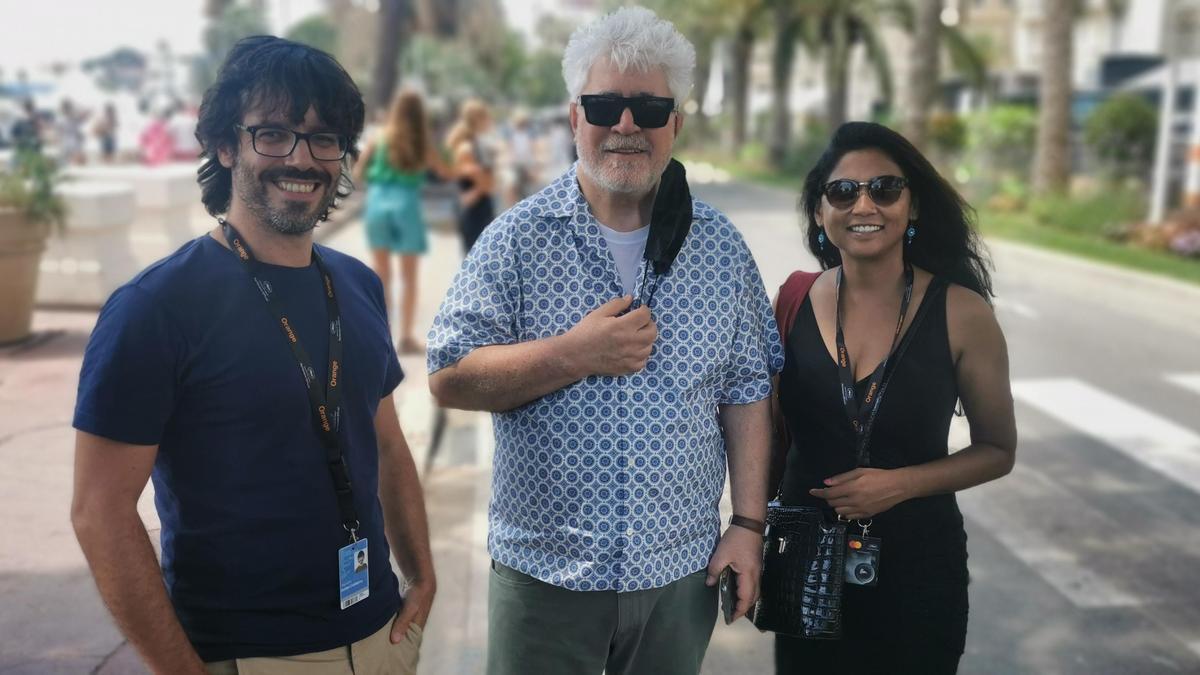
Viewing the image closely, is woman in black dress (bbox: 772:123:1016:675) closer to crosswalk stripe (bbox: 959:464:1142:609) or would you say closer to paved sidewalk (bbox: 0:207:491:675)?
paved sidewalk (bbox: 0:207:491:675)

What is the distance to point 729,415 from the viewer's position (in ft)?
8.78

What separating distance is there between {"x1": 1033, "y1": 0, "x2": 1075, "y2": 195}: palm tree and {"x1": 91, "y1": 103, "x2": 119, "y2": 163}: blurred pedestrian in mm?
22340

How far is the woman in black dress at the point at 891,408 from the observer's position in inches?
109

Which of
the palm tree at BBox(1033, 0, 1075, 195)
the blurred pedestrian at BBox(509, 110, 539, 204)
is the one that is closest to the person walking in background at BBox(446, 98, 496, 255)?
the blurred pedestrian at BBox(509, 110, 539, 204)

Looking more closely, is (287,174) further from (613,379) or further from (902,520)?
(902,520)

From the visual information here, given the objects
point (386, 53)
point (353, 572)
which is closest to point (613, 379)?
point (353, 572)

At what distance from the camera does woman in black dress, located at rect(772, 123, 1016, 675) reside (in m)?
2.77

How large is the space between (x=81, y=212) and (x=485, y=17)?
2845 centimetres

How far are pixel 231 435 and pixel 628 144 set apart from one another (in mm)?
979

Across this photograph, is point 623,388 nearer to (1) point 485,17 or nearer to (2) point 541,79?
(1) point 485,17

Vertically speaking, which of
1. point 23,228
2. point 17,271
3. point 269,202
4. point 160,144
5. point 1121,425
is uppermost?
point 269,202

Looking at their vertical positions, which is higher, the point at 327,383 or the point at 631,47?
the point at 631,47

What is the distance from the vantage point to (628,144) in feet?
8.19

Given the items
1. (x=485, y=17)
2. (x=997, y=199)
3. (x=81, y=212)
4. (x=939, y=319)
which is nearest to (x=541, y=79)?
(x=485, y=17)
